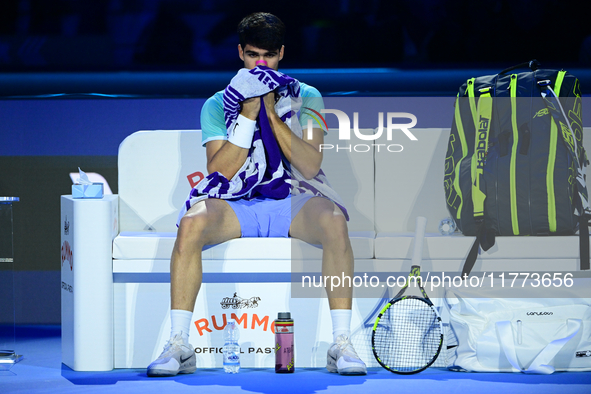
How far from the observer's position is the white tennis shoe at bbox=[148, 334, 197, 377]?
7.22ft

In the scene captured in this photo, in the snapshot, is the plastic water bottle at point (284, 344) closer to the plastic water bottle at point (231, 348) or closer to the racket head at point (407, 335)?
the plastic water bottle at point (231, 348)

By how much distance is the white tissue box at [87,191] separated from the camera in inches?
97.7

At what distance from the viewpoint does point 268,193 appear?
256 centimetres

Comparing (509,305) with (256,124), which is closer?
(509,305)

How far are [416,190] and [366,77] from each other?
758mm

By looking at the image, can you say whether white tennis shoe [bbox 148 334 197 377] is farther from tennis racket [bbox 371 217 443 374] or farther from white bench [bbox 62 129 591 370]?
tennis racket [bbox 371 217 443 374]

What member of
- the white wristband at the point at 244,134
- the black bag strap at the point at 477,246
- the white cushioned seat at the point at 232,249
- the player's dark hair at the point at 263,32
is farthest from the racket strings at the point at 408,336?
the player's dark hair at the point at 263,32

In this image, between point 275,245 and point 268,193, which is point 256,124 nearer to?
point 268,193

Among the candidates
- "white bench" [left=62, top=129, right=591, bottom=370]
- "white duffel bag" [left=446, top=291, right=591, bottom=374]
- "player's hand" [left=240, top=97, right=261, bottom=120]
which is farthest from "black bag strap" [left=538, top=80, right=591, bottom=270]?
"player's hand" [left=240, top=97, right=261, bottom=120]

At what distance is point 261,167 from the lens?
2.54 metres

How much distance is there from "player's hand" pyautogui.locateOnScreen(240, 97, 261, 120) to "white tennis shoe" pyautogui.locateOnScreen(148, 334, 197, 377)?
0.83 metres

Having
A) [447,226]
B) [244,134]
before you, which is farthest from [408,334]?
[244,134]

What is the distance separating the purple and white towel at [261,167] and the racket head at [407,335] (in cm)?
40

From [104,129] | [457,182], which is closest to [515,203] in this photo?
[457,182]
